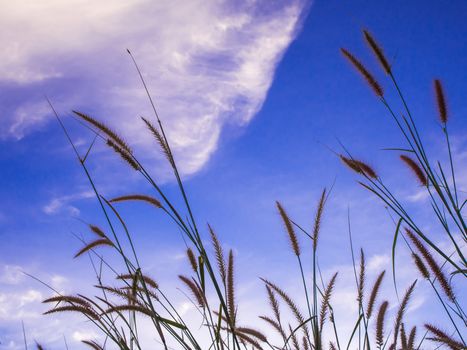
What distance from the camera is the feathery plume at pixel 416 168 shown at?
3.46 m

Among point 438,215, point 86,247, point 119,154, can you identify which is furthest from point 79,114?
point 438,215

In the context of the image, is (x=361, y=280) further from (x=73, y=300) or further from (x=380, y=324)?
(x=73, y=300)

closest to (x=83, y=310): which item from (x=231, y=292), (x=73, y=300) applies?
(x=73, y=300)

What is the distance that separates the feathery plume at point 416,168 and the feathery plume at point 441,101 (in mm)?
452

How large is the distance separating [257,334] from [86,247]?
52.4 inches

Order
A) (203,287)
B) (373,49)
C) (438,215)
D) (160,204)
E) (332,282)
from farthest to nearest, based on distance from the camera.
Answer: (373,49) < (332,282) < (438,215) < (160,204) < (203,287)

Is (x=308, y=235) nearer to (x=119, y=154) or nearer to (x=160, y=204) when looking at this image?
(x=160, y=204)

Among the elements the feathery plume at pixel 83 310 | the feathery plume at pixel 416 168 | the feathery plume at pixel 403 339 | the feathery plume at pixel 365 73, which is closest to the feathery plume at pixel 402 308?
the feathery plume at pixel 403 339

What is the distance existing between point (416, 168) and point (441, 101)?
65 cm

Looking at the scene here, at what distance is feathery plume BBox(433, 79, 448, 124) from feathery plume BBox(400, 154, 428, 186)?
Result: 0.45m

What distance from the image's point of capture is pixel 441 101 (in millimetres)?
3764

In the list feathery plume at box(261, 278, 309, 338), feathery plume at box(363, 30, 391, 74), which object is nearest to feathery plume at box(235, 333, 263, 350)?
feathery plume at box(261, 278, 309, 338)

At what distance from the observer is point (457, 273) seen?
3.00 meters

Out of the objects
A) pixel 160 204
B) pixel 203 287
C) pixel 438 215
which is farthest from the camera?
pixel 438 215
